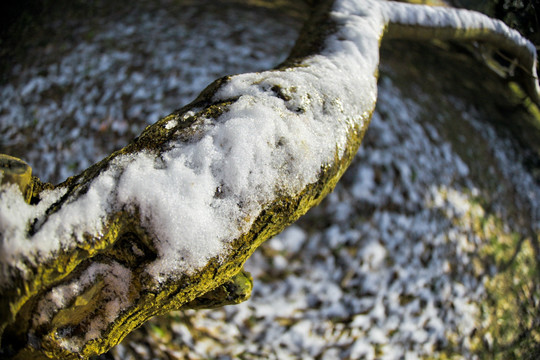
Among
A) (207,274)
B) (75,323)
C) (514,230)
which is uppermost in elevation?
(207,274)

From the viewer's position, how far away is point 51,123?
2.26 meters

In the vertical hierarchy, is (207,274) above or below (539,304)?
above

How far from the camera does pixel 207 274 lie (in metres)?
0.71

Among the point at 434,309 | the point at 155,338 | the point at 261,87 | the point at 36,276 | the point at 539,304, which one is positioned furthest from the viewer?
the point at 539,304

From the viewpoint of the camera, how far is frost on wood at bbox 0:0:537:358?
1.94ft

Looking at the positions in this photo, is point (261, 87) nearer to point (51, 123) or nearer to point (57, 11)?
point (51, 123)

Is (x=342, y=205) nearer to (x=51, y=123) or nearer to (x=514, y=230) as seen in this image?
(x=514, y=230)

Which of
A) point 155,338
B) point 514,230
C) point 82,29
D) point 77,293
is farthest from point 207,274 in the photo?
point 82,29

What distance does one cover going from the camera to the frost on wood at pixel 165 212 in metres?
0.59

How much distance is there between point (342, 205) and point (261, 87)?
4.81 feet

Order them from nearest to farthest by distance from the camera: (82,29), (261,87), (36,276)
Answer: (36,276) → (261,87) → (82,29)

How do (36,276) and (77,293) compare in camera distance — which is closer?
(36,276)

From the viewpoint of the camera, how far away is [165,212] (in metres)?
0.66

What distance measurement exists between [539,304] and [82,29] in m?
3.74
